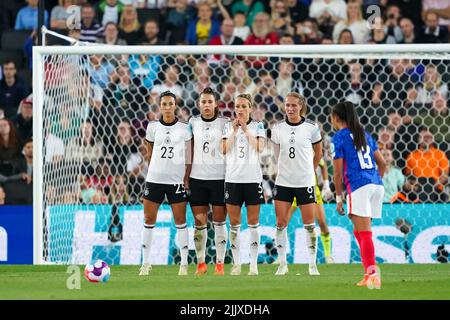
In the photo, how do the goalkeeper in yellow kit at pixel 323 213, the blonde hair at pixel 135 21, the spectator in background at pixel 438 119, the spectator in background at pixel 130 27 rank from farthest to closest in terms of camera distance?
the blonde hair at pixel 135 21
the spectator in background at pixel 130 27
the spectator in background at pixel 438 119
the goalkeeper in yellow kit at pixel 323 213

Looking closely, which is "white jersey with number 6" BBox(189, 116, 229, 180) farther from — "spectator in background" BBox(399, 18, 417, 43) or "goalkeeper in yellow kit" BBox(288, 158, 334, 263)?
"spectator in background" BBox(399, 18, 417, 43)

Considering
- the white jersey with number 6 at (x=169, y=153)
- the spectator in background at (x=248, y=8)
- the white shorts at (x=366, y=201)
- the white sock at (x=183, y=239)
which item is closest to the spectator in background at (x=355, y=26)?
the spectator in background at (x=248, y=8)

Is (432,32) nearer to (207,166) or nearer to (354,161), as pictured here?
(207,166)

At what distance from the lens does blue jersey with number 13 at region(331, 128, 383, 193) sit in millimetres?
10703

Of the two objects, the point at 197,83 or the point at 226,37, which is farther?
the point at 226,37

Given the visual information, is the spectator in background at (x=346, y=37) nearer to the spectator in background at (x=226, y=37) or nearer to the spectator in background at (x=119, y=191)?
the spectator in background at (x=226, y=37)

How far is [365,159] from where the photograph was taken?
10.7m

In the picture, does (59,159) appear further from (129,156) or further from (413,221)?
(413,221)

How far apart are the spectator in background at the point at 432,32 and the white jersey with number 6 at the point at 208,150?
23.6 ft

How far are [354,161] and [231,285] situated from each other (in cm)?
166

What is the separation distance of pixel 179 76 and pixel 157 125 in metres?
4.38

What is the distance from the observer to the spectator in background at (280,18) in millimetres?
19203

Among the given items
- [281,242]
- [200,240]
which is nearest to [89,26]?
[200,240]

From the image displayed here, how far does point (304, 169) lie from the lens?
1270 cm
